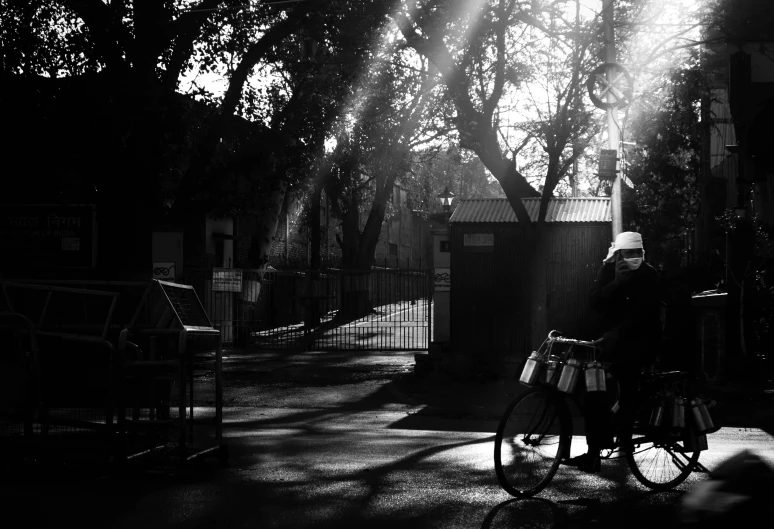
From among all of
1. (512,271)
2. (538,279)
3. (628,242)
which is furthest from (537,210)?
(628,242)

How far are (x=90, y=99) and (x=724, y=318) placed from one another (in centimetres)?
1072

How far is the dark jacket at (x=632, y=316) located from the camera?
6730 mm

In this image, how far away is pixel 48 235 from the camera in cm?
1588

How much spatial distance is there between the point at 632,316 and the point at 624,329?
118mm

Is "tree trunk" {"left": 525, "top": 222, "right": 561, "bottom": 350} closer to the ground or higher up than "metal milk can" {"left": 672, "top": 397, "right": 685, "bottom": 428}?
higher up

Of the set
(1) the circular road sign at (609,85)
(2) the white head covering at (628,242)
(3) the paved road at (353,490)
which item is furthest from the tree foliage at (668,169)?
(2) the white head covering at (628,242)

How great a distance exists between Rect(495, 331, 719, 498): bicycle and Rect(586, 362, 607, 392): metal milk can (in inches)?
6.4

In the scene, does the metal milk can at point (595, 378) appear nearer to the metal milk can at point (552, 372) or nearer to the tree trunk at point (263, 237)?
the metal milk can at point (552, 372)

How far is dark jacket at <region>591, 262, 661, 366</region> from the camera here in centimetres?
673

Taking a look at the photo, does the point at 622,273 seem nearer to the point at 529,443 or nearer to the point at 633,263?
the point at 633,263

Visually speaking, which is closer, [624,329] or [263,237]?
[624,329]

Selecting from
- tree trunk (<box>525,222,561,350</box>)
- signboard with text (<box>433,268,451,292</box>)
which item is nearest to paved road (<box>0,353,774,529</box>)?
tree trunk (<box>525,222,561,350</box>)

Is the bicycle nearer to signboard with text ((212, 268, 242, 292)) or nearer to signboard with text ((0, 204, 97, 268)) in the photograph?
signboard with text ((0, 204, 97, 268))

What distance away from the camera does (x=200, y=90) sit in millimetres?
16938
